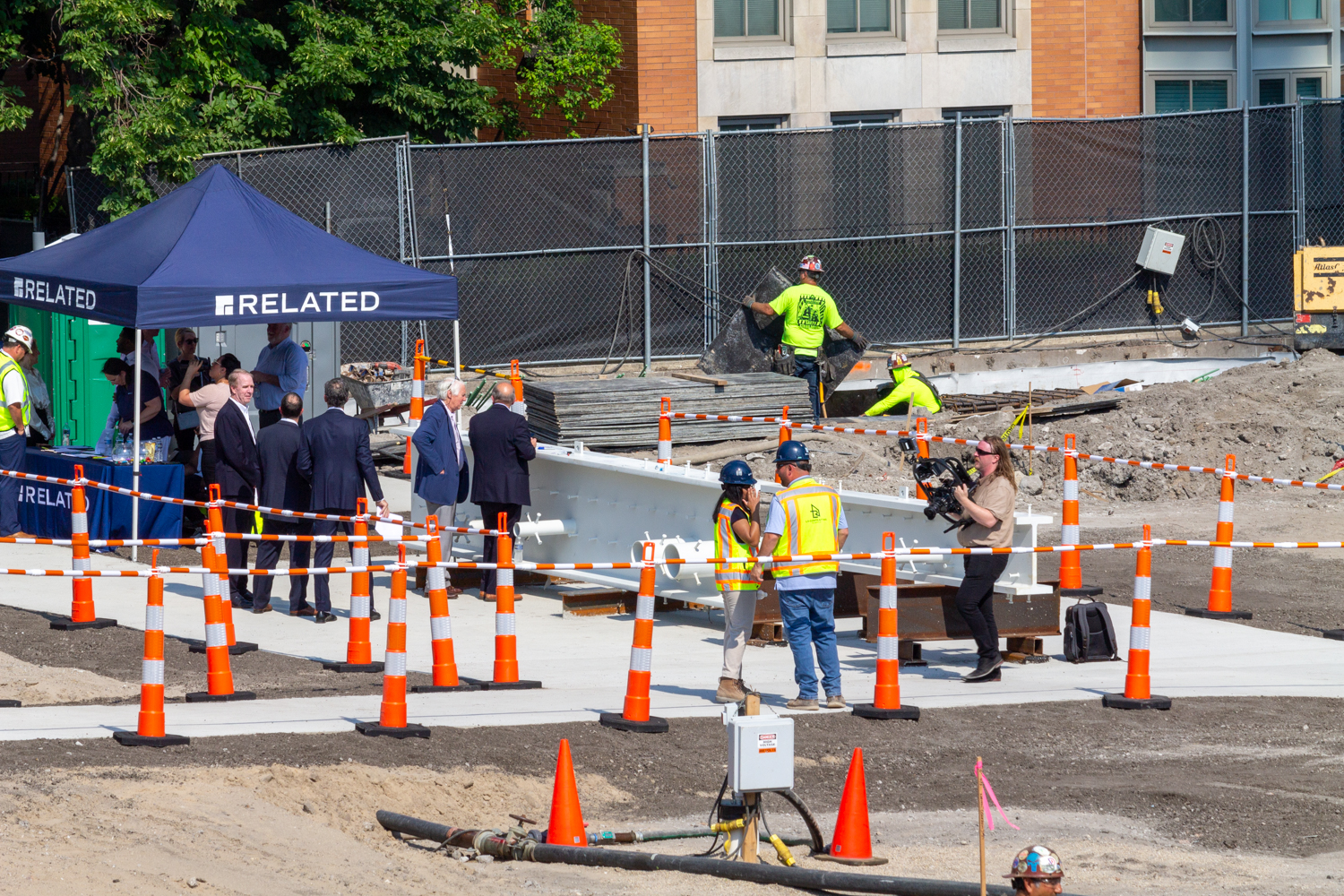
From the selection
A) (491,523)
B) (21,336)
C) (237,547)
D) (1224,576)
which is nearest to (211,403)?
(237,547)

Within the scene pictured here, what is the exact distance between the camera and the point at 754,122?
93.0ft

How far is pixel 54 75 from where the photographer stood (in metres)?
25.9

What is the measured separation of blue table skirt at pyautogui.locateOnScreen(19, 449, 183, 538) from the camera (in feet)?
52.2

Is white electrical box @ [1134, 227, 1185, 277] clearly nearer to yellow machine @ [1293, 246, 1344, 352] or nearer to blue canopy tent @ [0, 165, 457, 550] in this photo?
yellow machine @ [1293, 246, 1344, 352]

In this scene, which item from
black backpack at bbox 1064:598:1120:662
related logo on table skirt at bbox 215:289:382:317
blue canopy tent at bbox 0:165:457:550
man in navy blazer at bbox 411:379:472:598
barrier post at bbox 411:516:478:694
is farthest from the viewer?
related logo on table skirt at bbox 215:289:382:317

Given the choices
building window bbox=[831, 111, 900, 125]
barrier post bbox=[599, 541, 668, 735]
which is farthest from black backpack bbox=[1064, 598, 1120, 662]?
building window bbox=[831, 111, 900, 125]

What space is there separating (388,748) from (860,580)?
460 cm

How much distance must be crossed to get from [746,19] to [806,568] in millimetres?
19114

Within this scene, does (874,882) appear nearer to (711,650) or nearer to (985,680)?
(985,680)

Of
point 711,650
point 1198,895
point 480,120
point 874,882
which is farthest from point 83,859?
point 480,120

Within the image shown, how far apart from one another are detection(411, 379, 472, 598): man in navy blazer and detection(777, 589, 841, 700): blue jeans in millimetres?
4621

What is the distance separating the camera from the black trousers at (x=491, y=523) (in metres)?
14.8

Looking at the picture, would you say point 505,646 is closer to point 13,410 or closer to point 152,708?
point 152,708

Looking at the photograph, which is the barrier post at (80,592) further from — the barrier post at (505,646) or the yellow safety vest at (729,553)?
the yellow safety vest at (729,553)
